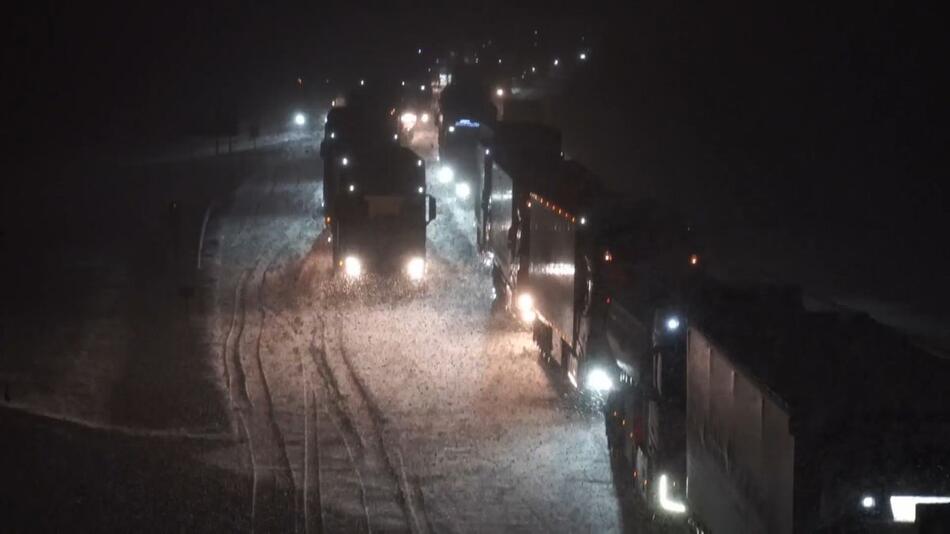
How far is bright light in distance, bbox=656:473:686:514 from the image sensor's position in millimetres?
14805

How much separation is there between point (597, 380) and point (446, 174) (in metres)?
34.1

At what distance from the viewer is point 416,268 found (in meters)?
35.7

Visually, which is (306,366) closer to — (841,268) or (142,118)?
(841,268)

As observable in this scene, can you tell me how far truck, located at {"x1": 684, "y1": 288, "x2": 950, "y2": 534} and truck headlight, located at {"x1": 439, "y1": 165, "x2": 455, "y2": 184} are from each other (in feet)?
132

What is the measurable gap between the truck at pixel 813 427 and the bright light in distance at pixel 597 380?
23.5ft

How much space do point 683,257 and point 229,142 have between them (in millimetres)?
50656

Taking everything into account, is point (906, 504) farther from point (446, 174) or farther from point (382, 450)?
point (446, 174)

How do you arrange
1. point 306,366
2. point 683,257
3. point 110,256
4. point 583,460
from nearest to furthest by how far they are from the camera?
point 583,460, point 683,257, point 306,366, point 110,256

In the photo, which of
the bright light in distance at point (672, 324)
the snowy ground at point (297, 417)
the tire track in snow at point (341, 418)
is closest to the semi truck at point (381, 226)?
the snowy ground at point (297, 417)

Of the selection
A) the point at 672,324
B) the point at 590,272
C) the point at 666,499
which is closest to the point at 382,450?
the point at 590,272

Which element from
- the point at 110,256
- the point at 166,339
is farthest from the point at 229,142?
the point at 166,339

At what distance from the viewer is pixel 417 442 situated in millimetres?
20016

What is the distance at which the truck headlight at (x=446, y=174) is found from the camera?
5344 cm

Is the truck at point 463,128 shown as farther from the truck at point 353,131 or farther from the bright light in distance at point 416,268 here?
the bright light in distance at point 416,268
